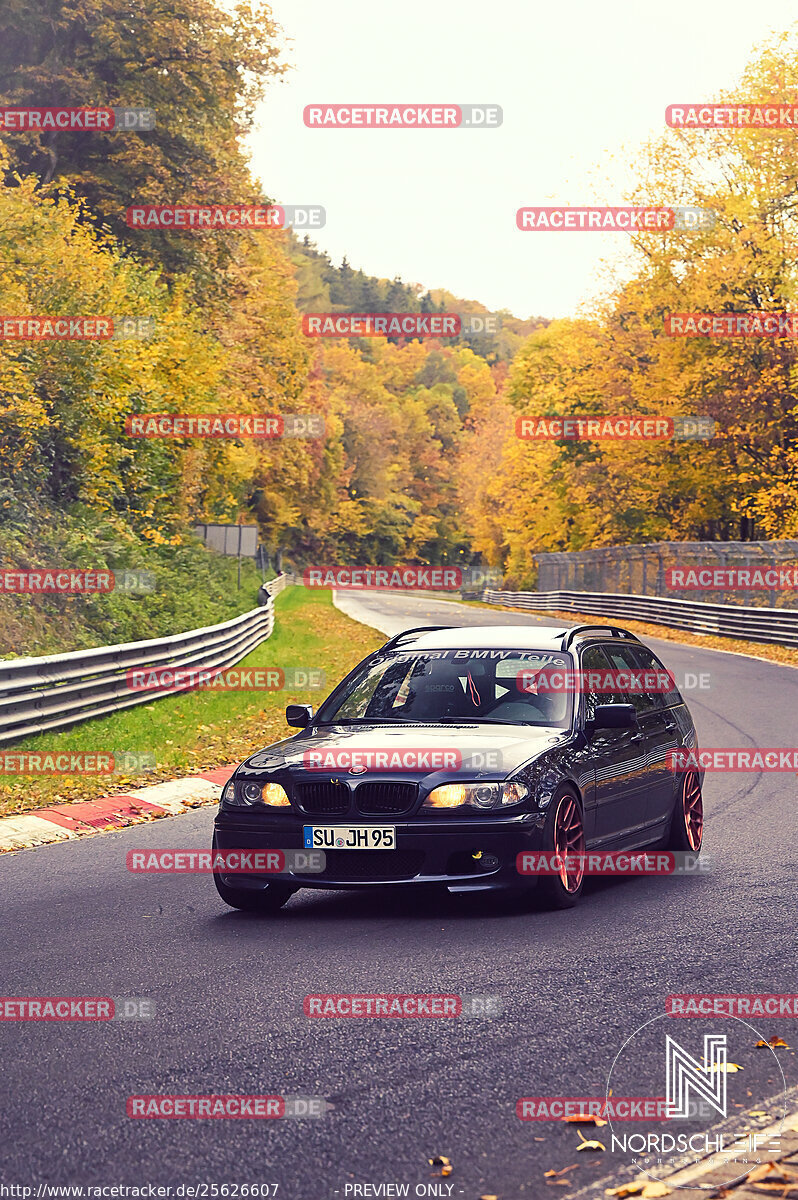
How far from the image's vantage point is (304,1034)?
18.5 ft

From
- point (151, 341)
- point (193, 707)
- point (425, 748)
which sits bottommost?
point (193, 707)

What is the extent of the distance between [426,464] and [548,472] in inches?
3098

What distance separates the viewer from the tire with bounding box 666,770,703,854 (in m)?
9.94

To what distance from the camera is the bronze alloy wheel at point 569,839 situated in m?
8.01

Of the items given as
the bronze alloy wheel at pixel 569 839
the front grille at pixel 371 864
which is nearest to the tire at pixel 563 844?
the bronze alloy wheel at pixel 569 839

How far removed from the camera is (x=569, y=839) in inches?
322

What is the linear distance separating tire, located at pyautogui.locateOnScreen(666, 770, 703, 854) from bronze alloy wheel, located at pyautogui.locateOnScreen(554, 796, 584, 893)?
5.91 ft

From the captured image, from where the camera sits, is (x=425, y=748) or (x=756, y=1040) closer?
(x=756, y=1040)

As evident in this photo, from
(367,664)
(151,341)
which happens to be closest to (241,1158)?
(367,664)

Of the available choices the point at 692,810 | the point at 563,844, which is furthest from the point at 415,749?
the point at 692,810

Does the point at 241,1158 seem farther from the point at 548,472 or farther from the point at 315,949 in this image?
the point at 548,472

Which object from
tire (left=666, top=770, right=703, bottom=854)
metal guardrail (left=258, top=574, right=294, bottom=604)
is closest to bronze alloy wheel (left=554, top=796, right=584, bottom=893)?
tire (left=666, top=770, right=703, bottom=854)

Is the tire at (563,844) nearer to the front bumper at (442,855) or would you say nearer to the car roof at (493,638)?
the front bumper at (442,855)

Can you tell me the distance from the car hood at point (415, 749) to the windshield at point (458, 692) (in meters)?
0.23
